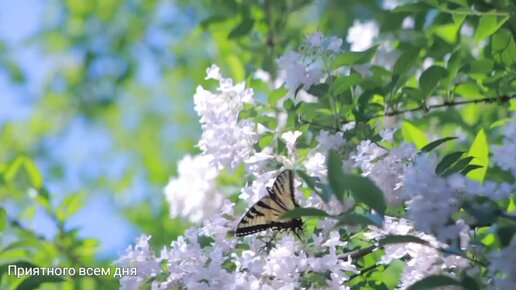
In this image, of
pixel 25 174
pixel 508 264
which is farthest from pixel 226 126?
pixel 25 174

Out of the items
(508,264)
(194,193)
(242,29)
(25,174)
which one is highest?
(242,29)

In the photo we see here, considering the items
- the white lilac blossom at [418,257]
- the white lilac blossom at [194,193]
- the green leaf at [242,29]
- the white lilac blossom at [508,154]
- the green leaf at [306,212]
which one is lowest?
the white lilac blossom at [418,257]

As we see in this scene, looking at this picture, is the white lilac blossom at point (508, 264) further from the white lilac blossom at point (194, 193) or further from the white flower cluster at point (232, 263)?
the white lilac blossom at point (194, 193)

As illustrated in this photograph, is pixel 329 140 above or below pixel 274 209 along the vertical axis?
above

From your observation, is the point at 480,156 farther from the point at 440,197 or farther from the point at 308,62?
the point at 440,197

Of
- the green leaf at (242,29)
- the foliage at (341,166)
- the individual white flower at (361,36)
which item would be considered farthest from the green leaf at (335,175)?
the individual white flower at (361,36)

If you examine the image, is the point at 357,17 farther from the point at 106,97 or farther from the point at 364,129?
the point at 106,97
